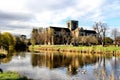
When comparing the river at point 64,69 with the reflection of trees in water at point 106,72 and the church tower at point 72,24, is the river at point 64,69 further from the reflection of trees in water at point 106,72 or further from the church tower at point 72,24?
the church tower at point 72,24

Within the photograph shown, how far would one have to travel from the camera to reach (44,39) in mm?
140875

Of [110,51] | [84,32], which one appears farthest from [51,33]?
[110,51]

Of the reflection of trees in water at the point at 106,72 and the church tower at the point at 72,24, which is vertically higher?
the church tower at the point at 72,24

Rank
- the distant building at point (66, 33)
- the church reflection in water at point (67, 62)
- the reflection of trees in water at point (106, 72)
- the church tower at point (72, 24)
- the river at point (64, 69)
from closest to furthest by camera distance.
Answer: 1. the reflection of trees in water at point (106, 72)
2. the river at point (64, 69)
3. the church reflection in water at point (67, 62)
4. the distant building at point (66, 33)
5. the church tower at point (72, 24)

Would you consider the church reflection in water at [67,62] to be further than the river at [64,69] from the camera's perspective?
Yes

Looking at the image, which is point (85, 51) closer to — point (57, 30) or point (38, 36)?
point (38, 36)

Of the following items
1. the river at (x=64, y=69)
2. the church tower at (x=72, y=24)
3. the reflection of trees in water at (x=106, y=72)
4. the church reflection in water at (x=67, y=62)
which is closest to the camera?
the reflection of trees in water at (x=106, y=72)

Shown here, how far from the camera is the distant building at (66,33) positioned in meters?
144

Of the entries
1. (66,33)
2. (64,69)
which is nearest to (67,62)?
(64,69)

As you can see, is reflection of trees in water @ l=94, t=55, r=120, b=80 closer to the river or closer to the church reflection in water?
the river

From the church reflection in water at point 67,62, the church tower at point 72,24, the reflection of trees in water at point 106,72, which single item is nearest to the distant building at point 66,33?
the church tower at point 72,24

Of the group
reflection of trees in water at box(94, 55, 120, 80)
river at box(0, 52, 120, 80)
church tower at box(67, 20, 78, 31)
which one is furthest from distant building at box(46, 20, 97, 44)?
reflection of trees in water at box(94, 55, 120, 80)

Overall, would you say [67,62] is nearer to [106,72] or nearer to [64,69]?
[64,69]

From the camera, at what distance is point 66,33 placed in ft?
520
